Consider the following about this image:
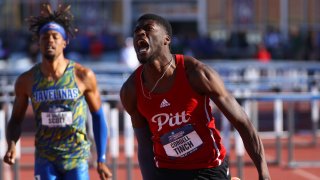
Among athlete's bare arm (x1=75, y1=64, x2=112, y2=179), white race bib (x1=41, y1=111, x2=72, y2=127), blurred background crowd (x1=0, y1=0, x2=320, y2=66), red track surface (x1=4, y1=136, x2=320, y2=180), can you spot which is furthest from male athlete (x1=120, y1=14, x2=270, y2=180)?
blurred background crowd (x1=0, y1=0, x2=320, y2=66)

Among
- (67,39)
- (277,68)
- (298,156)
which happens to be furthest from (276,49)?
(67,39)

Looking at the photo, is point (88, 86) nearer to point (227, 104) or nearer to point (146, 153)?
point (146, 153)

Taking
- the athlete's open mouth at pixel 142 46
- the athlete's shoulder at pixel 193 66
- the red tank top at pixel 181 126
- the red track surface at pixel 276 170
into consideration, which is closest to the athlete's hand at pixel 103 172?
the red tank top at pixel 181 126

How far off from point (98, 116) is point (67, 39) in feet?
2.48

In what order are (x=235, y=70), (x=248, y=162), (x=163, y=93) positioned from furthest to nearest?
1. (x=235, y=70)
2. (x=248, y=162)
3. (x=163, y=93)

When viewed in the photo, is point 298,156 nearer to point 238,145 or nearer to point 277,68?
point 238,145

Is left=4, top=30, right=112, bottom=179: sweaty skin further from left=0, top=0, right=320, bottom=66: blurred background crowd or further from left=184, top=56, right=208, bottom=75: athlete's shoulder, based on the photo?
left=0, top=0, right=320, bottom=66: blurred background crowd

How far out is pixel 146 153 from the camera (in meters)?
5.70

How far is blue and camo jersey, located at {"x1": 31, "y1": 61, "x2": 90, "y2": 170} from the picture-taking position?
6992 mm

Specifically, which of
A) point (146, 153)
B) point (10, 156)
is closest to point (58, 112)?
point (10, 156)

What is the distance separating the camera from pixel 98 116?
7262 millimetres

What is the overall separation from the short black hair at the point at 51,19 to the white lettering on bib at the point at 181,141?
2.41 metres

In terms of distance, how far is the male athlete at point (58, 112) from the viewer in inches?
275

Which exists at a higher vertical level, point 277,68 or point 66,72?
point 66,72
